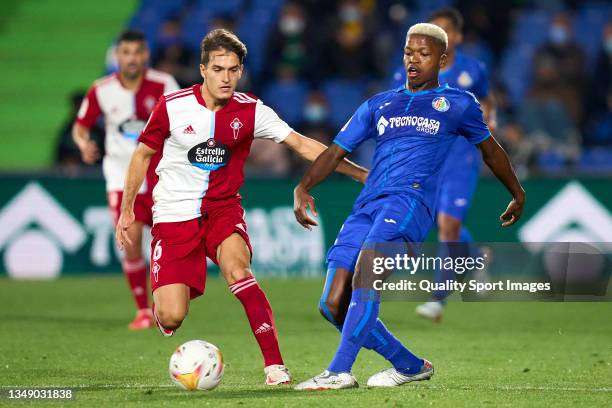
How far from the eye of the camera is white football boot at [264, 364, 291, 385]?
704 cm

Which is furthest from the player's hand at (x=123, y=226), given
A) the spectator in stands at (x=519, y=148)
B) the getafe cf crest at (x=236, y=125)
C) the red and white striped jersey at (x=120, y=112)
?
the spectator in stands at (x=519, y=148)

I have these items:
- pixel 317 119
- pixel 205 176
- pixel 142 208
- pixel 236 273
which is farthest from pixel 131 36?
pixel 317 119

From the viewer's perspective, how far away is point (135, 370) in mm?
7773

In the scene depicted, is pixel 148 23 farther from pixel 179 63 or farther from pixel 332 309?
pixel 332 309

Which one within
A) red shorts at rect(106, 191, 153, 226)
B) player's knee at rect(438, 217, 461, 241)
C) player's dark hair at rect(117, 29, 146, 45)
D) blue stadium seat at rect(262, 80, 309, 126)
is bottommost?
player's knee at rect(438, 217, 461, 241)

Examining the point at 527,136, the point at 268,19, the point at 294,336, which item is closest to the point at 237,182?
the point at 294,336

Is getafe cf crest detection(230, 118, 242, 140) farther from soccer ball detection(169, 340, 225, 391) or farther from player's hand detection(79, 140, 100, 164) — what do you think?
player's hand detection(79, 140, 100, 164)

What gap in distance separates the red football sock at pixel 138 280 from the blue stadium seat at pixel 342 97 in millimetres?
7894

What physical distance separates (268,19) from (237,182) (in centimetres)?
1326

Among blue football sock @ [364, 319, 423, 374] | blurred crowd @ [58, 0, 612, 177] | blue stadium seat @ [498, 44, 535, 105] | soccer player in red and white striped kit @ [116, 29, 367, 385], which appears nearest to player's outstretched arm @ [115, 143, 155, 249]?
soccer player in red and white striped kit @ [116, 29, 367, 385]

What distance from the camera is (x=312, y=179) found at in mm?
6797

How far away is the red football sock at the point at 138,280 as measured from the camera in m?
10.6

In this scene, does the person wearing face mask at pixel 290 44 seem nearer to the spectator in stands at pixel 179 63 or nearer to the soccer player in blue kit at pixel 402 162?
the spectator in stands at pixel 179 63

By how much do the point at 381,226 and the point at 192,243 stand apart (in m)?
1.31
